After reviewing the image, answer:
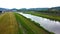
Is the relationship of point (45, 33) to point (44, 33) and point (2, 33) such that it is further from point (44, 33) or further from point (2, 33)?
point (2, 33)

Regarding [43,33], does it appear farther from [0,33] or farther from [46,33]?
[0,33]

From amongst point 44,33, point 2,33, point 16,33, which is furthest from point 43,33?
point 2,33

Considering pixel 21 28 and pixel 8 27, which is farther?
pixel 8 27

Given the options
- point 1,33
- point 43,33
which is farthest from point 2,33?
point 43,33

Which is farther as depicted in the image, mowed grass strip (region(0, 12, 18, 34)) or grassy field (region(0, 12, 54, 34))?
mowed grass strip (region(0, 12, 18, 34))

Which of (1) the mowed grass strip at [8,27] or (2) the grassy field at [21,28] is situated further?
(1) the mowed grass strip at [8,27]

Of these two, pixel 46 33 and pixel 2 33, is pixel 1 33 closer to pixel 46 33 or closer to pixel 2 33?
pixel 2 33

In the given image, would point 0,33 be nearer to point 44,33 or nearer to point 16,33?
point 16,33

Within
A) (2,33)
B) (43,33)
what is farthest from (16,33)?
(43,33)
